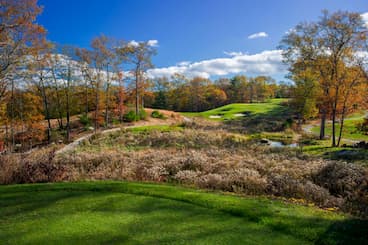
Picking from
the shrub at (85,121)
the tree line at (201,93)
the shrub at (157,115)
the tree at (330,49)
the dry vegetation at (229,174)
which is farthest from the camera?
the tree line at (201,93)

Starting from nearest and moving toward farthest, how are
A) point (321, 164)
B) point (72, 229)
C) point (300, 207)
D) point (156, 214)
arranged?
1. point (72, 229)
2. point (156, 214)
3. point (300, 207)
4. point (321, 164)

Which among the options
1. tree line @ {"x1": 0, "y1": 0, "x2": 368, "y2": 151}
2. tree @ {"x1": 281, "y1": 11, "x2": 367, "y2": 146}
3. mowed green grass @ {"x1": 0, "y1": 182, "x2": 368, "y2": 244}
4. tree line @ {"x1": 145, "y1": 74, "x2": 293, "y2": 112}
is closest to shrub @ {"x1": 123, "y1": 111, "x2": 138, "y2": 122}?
tree line @ {"x1": 0, "y1": 0, "x2": 368, "y2": 151}

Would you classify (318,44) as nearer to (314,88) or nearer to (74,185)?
(314,88)

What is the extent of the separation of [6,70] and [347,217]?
12867 millimetres

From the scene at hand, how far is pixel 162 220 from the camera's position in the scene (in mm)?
3725

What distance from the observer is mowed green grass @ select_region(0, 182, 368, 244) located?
127 inches

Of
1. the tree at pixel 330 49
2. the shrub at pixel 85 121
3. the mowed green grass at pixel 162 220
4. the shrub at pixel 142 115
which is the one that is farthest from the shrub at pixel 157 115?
the mowed green grass at pixel 162 220

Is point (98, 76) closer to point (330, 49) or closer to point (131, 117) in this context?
point (131, 117)

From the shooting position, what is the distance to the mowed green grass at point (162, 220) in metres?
3.22

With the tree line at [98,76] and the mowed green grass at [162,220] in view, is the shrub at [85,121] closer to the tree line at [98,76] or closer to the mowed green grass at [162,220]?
the tree line at [98,76]

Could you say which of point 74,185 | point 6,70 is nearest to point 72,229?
point 74,185

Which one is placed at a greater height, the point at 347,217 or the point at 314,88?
the point at 314,88

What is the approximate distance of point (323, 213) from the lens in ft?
13.8

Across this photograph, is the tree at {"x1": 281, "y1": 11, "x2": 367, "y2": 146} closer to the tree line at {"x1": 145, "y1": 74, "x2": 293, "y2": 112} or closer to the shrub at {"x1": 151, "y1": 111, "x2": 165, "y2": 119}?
the shrub at {"x1": 151, "y1": 111, "x2": 165, "y2": 119}
